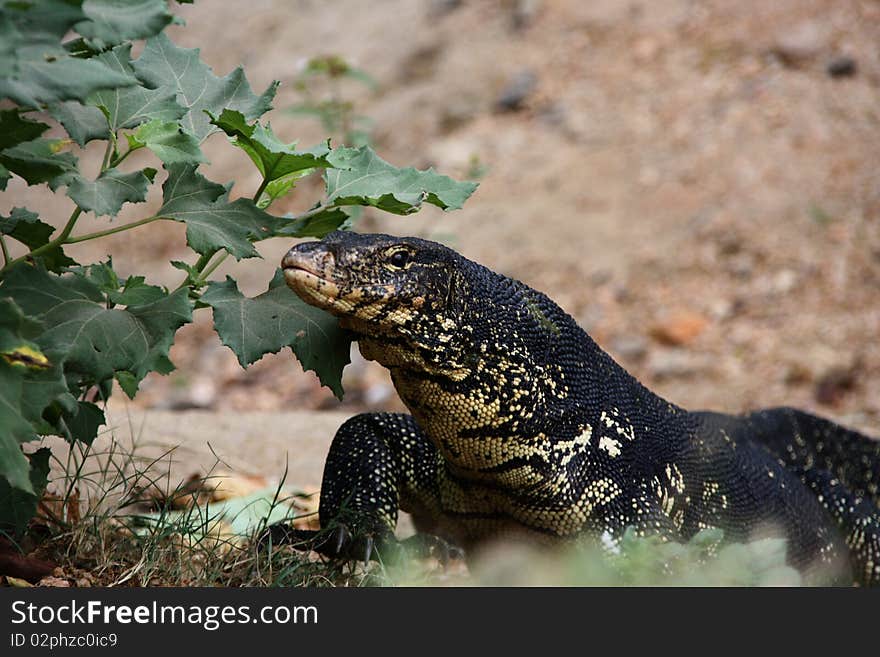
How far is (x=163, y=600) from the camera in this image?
279cm

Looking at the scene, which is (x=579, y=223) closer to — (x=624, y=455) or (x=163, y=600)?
(x=624, y=455)

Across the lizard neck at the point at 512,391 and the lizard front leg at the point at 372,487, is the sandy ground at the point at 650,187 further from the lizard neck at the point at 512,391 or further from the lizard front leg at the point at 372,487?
the lizard neck at the point at 512,391

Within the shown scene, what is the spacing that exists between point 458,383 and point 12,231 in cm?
141

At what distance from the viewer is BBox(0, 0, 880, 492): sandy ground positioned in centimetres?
993

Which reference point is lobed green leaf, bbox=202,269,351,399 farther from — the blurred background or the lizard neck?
the blurred background

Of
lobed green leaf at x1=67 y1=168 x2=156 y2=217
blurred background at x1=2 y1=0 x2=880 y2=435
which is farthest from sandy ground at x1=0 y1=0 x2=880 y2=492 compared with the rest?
lobed green leaf at x1=67 y1=168 x2=156 y2=217

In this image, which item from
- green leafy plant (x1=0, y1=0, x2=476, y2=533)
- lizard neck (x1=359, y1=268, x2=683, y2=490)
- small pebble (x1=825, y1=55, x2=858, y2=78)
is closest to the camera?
green leafy plant (x1=0, y1=0, x2=476, y2=533)

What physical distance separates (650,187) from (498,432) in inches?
322

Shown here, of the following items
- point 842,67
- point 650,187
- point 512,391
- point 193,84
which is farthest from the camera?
point 842,67

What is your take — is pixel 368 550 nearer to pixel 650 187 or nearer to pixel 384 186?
pixel 384 186

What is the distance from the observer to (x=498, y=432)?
3.66 m

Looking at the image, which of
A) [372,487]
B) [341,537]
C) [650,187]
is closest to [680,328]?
[650,187]

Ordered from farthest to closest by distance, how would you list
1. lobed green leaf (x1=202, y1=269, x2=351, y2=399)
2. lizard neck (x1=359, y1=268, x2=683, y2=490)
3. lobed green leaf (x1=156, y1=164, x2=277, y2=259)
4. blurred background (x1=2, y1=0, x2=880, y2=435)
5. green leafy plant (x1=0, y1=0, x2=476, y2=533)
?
1. blurred background (x1=2, y1=0, x2=880, y2=435)
2. lizard neck (x1=359, y1=268, x2=683, y2=490)
3. lobed green leaf (x1=202, y1=269, x2=351, y2=399)
4. lobed green leaf (x1=156, y1=164, x2=277, y2=259)
5. green leafy plant (x1=0, y1=0, x2=476, y2=533)

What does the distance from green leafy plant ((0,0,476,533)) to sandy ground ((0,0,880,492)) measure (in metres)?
4.89
